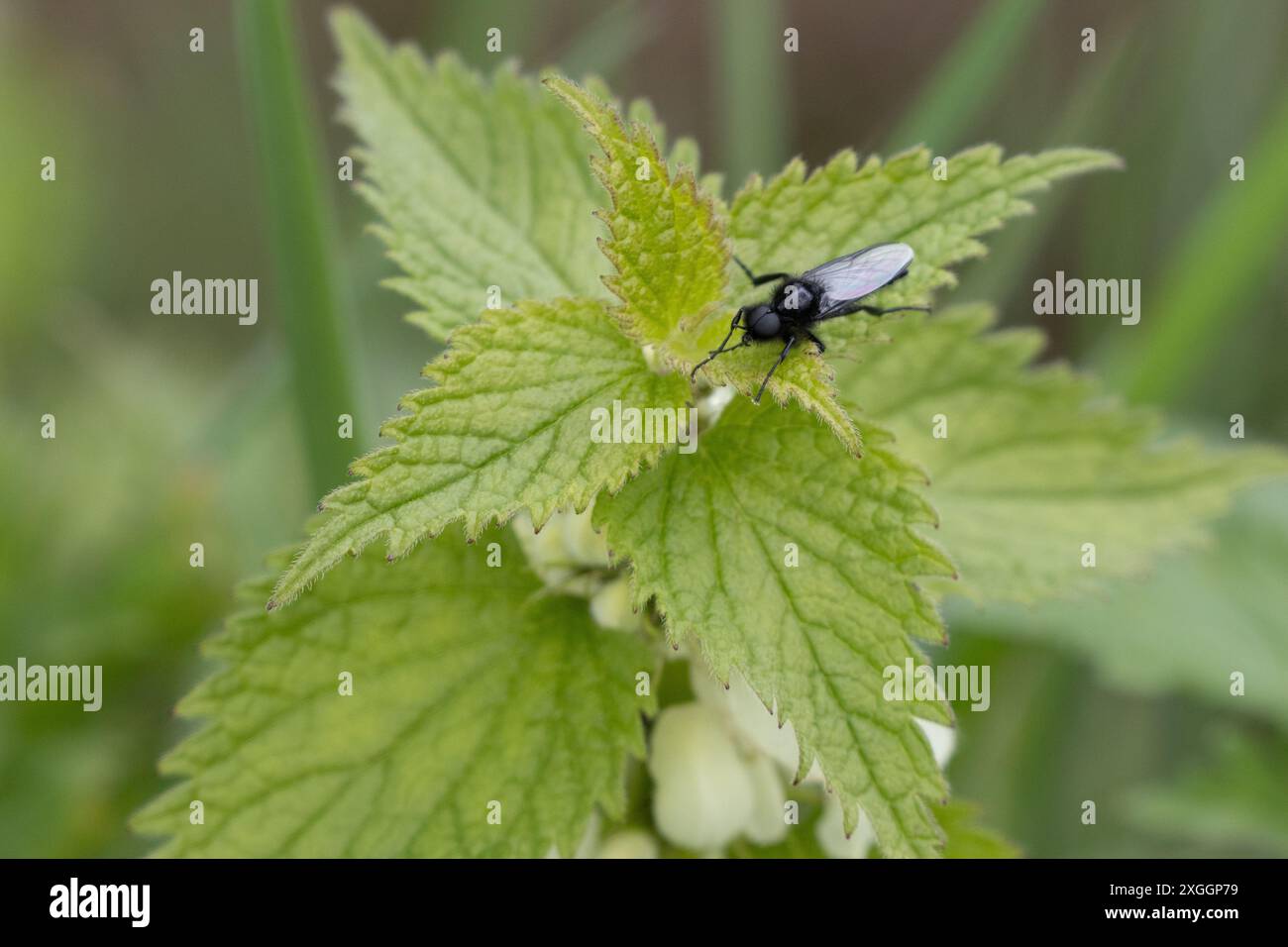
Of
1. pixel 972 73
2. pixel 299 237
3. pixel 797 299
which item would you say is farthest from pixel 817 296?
pixel 972 73

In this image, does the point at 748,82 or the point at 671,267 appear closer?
the point at 671,267

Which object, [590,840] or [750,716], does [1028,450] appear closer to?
[750,716]

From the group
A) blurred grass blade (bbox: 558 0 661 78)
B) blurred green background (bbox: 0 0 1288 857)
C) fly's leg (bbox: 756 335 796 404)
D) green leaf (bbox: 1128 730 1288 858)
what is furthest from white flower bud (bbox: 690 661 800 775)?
blurred grass blade (bbox: 558 0 661 78)

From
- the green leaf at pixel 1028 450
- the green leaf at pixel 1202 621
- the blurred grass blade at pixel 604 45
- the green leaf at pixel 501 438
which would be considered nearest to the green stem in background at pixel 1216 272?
the green leaf at pixel 1202 621

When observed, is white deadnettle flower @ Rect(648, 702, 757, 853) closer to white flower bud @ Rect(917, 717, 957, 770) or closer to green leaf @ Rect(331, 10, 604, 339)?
white flower bud @ Rect(917, 717, 957, 770)

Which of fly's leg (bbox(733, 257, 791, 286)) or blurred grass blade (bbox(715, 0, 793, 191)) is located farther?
blurred grass blade (bbox(715, 0, 793, 191))

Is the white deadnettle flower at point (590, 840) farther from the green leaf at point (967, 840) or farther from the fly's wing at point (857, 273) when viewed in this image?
the fly's wing at point (857, 273)

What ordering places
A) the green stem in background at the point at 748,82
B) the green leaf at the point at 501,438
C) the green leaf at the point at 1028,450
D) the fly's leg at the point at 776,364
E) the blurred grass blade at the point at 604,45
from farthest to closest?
the green stem in background at the point at 748,82 < the blurred grass blade at the point at 604,45 < the green leaf at the point at 1028,450 < the fly's leg at the point at 776,364 < the green leaf at the point at 501,438
